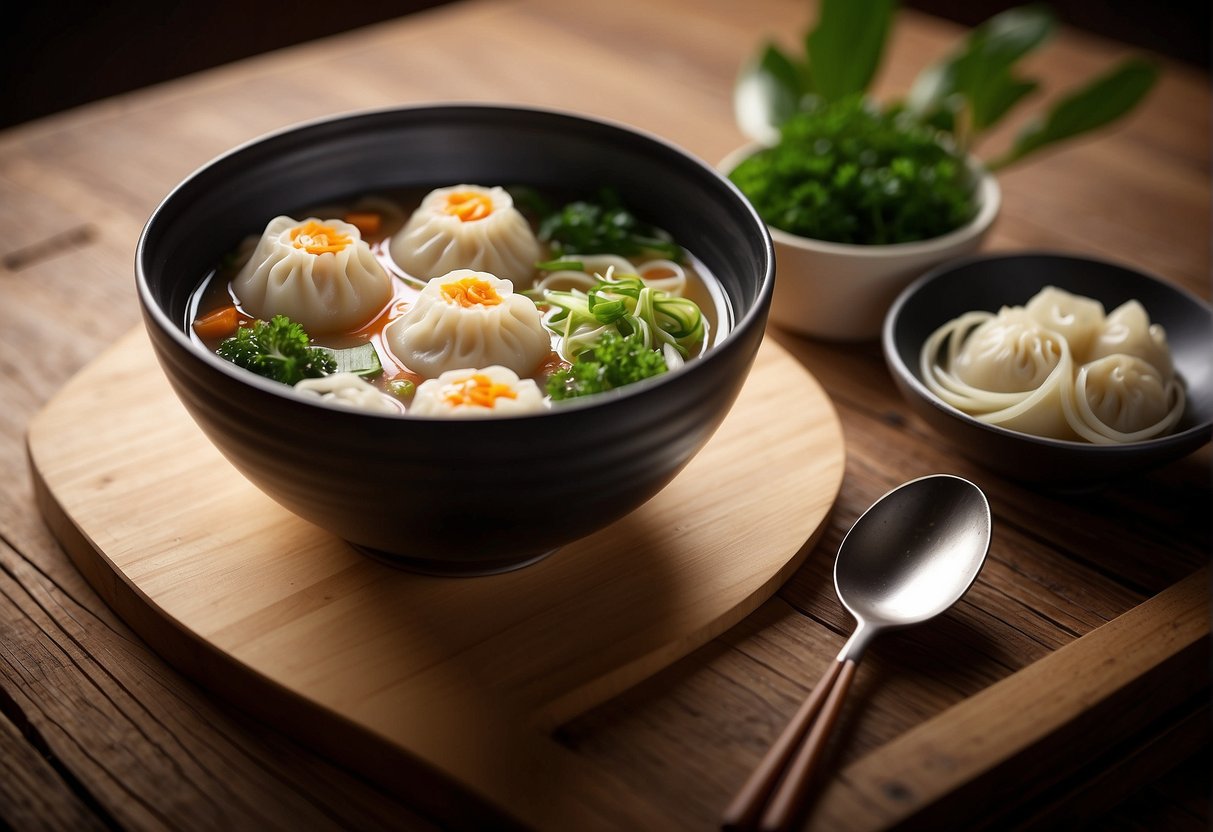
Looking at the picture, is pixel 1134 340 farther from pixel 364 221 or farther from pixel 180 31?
pixel 180 31

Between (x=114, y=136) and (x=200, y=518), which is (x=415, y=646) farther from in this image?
(x=114, y=136)

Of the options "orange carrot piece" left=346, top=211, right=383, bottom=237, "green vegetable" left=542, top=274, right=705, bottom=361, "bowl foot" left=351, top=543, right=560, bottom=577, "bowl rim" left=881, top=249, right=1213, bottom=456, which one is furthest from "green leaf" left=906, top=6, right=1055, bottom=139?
"bowl foot" left=351, top=543, right=560, bottom=577

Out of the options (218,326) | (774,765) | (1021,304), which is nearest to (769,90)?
(1021,304)

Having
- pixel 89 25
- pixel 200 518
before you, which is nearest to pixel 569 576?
pixel 200 518

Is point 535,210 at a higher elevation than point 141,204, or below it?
higher

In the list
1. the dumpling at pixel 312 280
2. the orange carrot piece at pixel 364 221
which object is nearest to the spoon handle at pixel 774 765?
the dumpling at pixel 312 280

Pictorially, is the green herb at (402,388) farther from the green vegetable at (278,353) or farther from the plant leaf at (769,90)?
the plant leaf at (769,90)
